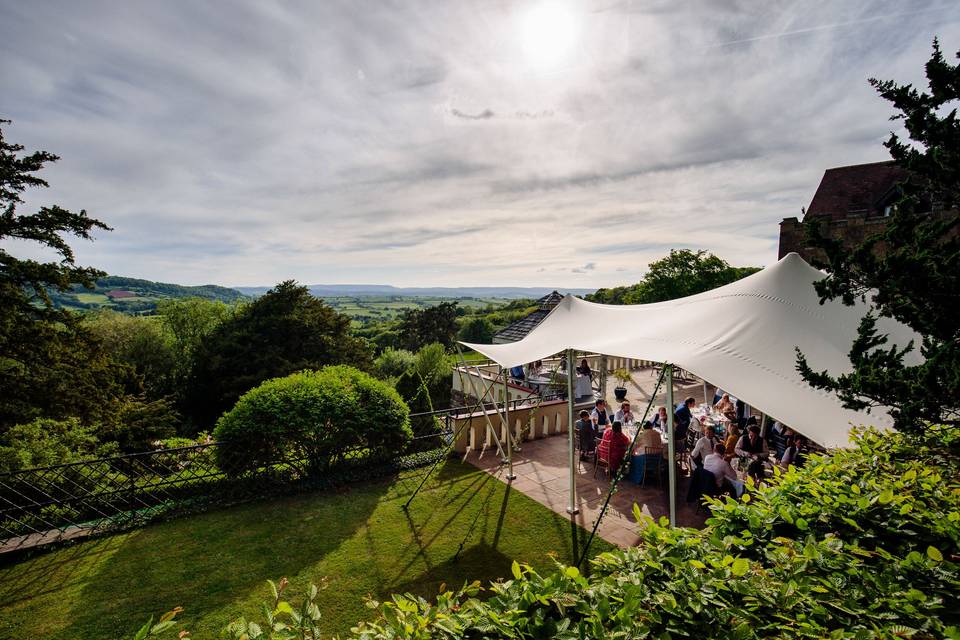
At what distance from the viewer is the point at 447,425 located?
10492mm

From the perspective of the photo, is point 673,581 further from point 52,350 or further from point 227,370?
point 227,370

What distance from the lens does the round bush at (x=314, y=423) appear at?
774 cm

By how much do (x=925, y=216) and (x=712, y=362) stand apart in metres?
2.30

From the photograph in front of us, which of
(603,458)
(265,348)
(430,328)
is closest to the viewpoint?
(603,458)

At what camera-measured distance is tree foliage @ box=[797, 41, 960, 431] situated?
2.69 m

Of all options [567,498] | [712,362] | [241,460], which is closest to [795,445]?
[712,362]

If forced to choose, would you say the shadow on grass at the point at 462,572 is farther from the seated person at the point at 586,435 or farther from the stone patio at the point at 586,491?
the seated person at the point at 586,435

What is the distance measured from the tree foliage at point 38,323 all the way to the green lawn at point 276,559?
20.7 feet

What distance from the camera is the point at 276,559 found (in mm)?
5805

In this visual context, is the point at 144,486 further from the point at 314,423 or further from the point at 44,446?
the point at 314,423

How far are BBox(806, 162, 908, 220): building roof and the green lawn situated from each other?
18.7m

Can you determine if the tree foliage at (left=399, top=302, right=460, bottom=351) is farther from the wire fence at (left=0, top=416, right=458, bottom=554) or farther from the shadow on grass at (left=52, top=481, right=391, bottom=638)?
the shadow on grass at (left=52, top=481, right=391, bottom=638)

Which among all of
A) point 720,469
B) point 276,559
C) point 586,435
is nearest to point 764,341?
point 720,469

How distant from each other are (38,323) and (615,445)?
13.8m
